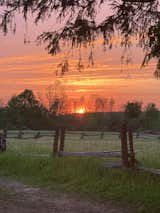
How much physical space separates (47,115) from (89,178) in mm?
62233

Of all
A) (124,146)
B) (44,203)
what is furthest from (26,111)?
(44,203)

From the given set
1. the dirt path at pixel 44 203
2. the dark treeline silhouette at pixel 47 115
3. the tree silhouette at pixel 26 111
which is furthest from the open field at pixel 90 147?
the tree silhouette at pixel 26 111

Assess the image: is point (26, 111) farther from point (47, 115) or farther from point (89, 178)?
point (89, 178)

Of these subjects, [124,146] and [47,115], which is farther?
[47,115]

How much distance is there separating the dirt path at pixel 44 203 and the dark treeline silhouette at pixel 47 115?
50.5 meters

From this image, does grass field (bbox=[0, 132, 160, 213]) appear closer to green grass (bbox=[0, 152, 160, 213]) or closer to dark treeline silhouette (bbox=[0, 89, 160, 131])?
green grass (bbox=[0, 152, 160, 213])

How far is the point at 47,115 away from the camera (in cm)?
7512

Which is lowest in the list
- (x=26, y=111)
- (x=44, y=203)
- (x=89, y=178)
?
(x=44, y=203)

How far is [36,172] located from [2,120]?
58.8 m

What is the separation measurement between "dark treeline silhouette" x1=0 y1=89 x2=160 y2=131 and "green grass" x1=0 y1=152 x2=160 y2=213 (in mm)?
46264

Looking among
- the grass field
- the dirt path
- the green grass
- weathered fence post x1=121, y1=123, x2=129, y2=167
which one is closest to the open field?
weathered fence post x1=121, y1=123, x2=129, y2=167

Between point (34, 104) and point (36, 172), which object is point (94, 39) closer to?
point (36, 172)

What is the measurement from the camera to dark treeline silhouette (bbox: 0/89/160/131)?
218 feet

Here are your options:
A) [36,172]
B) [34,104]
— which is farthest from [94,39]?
[34,104]
